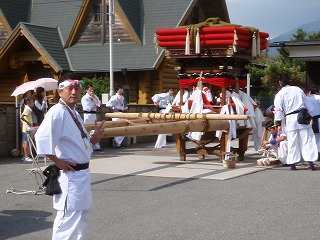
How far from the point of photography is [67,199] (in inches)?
232

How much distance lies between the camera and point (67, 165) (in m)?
5.93

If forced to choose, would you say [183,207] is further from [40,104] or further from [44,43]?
[44,43]

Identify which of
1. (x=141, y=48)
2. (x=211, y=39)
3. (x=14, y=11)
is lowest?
(x=211, y=39)

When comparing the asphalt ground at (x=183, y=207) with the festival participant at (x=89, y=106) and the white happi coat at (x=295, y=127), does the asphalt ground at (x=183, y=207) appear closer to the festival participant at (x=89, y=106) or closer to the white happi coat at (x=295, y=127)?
the white happi coat at (x=295, y=127)

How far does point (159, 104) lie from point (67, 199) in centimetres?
1655

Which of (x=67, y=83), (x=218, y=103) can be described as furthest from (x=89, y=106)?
(x=67, y=83)

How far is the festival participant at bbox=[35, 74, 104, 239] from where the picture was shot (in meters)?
5.91

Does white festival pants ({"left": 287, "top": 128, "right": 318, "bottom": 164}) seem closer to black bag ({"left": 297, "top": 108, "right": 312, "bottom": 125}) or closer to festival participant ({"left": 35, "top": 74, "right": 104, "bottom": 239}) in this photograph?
black bag ({"left": 297, "top": 108, "right": 312, "bottom": 125})

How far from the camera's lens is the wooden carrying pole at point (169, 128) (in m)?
11.1

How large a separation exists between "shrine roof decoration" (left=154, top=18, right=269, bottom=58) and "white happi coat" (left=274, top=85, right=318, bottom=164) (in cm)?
185

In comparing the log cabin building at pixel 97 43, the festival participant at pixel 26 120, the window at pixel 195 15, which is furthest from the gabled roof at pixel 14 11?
the festival participant at pixel 26 120

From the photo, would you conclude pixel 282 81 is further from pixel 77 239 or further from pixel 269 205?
pixel 77 239

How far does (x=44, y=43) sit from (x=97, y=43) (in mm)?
2644

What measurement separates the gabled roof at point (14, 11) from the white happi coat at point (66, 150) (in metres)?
25.1
